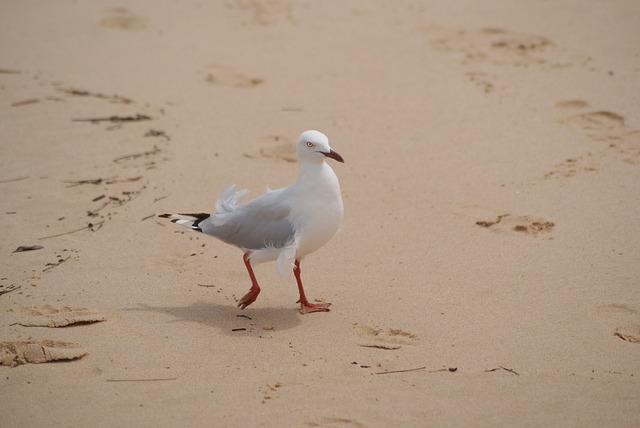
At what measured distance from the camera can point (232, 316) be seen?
492 centimetres

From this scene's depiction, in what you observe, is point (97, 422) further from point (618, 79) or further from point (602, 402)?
point (618, 79)

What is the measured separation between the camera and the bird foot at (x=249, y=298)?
16.0ft

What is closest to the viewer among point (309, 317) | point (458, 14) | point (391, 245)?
point (309, 317)

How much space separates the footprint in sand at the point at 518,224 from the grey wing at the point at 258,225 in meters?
1.74

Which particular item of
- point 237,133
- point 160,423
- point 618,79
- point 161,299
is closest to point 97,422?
point 160,423

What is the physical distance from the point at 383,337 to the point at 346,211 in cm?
168

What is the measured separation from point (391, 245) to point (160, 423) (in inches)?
93.3

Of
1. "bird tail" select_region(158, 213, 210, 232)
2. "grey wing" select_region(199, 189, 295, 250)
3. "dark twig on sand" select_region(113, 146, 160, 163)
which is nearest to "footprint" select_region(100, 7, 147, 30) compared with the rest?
"dark twig on sand" select_region(113, 146, 160, 163)

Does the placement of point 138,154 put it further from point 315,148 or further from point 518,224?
point 518,224

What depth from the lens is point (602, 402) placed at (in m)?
4.00

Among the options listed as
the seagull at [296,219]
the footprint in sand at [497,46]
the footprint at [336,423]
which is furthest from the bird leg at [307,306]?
the footprint in sand at [497,46]

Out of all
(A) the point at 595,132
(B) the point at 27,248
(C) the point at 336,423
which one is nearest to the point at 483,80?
(A) the point at 595,132

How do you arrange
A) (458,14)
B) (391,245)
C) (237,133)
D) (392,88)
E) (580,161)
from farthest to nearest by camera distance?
(458,14)
(392,88)
(237,133)
(580,161)
(391,245)

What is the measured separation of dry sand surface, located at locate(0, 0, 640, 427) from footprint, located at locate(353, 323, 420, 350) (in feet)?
0.05
